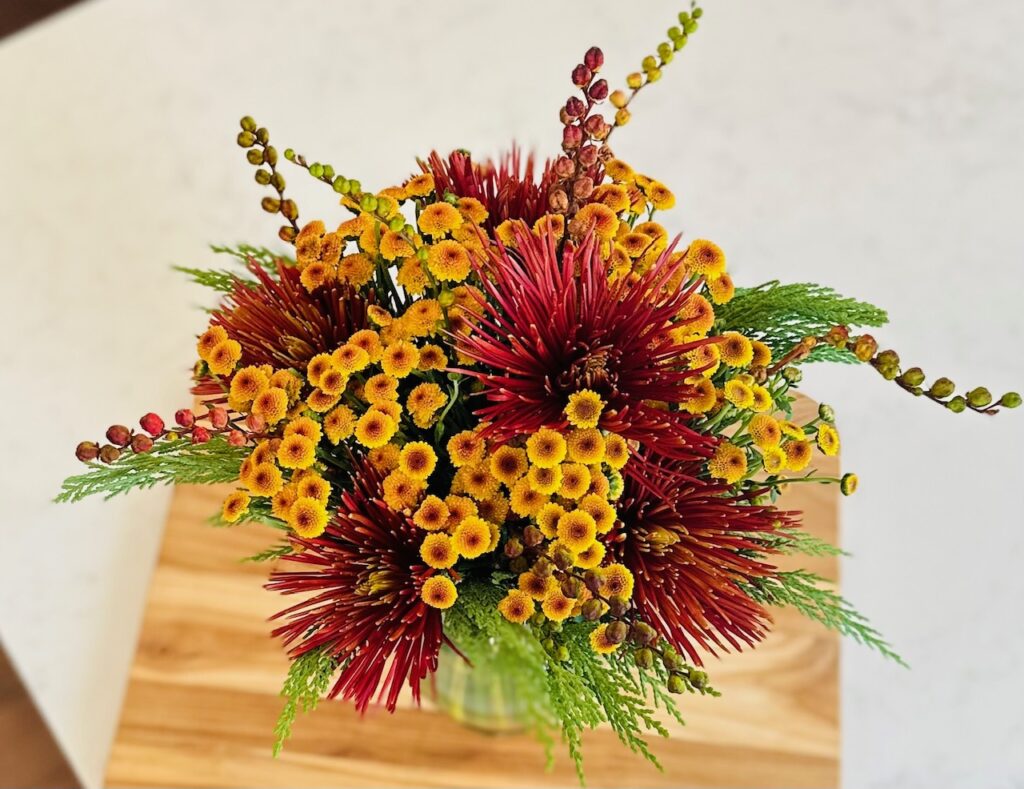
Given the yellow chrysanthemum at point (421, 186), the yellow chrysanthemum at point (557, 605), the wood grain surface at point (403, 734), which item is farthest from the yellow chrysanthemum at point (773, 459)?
the wood grain surface at point (403, 734)

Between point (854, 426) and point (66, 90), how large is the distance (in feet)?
3.72

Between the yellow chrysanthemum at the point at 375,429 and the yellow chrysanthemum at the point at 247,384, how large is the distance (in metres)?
0.05

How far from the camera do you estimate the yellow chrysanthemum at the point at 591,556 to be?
41 centimetres

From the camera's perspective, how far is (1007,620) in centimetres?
104

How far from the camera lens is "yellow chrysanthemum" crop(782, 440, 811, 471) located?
437mm

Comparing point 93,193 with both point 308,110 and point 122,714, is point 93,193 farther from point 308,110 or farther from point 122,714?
point 122,714

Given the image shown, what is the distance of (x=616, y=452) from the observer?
41cm

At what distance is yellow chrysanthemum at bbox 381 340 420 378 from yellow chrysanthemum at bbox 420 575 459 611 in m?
0.09

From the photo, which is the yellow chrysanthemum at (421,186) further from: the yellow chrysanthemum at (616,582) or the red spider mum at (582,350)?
the yellow chrysanthemum at (616,582)

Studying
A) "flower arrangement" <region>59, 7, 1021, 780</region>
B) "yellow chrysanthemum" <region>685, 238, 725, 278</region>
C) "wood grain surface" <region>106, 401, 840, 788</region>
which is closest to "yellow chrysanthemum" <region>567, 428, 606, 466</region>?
"flower arrangement" <region>59, 7, 1021, 780</region>

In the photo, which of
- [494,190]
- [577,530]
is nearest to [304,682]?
[577,530]

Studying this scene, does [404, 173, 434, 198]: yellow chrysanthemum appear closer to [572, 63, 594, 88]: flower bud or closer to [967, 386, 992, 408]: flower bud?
[572, 63, 594, 88]: flower bud

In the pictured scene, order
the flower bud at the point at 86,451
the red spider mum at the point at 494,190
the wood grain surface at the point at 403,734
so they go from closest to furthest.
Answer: the flower bud at the point at 86,451
the red spider mum at the point at 494,190
the wood grain surface at the point at 403,734

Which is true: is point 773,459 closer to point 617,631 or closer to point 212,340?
point 617,631
